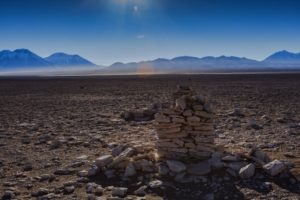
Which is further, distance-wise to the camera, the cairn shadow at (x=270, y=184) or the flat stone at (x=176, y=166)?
the flat stone at (x=176, y=166)

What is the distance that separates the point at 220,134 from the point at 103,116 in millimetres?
7908

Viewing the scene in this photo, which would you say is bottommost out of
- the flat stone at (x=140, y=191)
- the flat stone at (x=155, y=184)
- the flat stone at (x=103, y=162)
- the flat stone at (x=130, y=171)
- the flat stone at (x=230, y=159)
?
the flat stone at (x=140, y=191)

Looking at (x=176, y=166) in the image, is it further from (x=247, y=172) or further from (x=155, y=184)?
(x=247, y=172)

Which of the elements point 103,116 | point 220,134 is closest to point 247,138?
point 220,134

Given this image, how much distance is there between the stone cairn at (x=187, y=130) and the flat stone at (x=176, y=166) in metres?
0.43

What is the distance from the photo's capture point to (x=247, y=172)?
873 cm

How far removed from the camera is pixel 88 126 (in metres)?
17.2

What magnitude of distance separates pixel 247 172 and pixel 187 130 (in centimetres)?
188

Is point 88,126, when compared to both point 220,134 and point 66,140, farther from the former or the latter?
point 220,134

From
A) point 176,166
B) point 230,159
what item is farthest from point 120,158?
point 230,159

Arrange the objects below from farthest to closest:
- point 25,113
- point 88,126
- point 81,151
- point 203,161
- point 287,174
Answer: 1. point 25,113
2. point 88,126
3. point 81,151
4. point 203,161
5. point 287,174

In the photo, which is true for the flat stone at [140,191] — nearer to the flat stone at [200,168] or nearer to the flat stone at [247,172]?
the flat stone at [200,168]

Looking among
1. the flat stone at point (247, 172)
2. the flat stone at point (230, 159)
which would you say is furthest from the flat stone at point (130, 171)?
the flat stone at point (247, 172)

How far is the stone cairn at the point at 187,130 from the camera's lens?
9.73 meters
